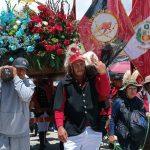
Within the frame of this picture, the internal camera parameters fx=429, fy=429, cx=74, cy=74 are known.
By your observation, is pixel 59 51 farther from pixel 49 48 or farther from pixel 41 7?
pixel 41 7

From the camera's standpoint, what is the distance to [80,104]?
4660mm

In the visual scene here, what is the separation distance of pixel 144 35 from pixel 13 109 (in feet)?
16.2

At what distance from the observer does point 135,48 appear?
30.0ft

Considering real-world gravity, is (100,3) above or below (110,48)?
above

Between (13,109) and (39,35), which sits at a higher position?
(39,35)

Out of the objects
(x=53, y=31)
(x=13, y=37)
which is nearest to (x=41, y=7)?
(x=53, y=31)

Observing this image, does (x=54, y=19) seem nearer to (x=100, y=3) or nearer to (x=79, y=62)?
(x=79, y=62)

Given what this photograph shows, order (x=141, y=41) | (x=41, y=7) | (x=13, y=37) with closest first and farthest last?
1. (x=13, y=37)
2. (x=41, y=7)
3. (x=141, y=41)

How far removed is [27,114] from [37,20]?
1.48 m

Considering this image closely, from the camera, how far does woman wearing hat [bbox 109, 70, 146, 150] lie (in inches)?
206

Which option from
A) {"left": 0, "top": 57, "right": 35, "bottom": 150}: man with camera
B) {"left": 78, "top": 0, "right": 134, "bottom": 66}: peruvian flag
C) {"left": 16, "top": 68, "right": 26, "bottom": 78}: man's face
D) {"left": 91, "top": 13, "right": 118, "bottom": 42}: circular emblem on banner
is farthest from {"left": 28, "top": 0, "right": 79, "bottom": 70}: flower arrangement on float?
{"left": 91, "top": 13, "right": 118, "bottom": 42}: circular emblem on banner

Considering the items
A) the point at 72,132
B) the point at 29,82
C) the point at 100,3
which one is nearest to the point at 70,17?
the point at 29,82

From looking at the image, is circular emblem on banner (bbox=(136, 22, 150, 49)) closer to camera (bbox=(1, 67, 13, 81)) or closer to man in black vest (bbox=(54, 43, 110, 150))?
man in black vest (bbox=(54, 43, 110, 150))

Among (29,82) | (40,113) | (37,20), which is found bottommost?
(40,113)
